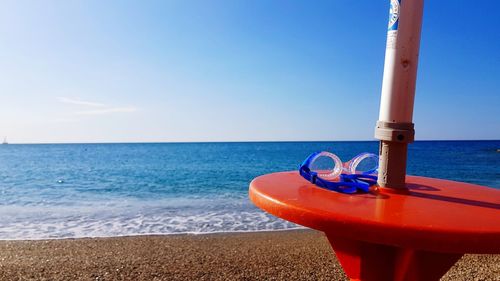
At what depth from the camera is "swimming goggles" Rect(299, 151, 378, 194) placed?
1.55m

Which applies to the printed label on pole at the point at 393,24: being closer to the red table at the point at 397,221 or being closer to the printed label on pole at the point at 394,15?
the printed label on pole at the point at 394,15

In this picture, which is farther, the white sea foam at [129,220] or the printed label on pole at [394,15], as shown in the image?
the white sea foam at [129,220]

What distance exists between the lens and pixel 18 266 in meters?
5.23

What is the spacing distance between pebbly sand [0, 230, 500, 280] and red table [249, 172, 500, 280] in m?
3.38


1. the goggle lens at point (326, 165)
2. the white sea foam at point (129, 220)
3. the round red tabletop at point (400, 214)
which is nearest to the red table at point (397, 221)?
the round red tabletop at point (400, 214)

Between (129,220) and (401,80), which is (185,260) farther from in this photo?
(401,80)

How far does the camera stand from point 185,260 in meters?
5.47

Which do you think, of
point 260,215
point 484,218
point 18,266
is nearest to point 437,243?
point 484,218

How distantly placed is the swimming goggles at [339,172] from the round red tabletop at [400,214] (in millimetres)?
50

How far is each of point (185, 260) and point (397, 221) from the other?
4938mm

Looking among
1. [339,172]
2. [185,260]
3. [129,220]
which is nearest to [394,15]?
[339,172]

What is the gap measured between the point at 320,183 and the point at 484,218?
655 mm

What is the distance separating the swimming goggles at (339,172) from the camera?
155 centimetres

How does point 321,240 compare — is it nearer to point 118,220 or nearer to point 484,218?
point 118,220
